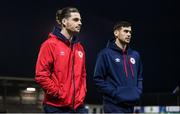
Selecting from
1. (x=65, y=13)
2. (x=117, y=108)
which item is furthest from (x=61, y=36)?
(x=117, y=108)

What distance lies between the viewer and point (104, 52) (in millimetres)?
3598

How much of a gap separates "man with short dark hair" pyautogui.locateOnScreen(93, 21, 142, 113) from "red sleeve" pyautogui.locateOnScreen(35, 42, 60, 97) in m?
0.65

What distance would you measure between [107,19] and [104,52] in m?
8.71

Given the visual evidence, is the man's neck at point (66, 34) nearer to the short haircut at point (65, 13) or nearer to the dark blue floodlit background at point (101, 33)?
the short haircut at point (65, 13)

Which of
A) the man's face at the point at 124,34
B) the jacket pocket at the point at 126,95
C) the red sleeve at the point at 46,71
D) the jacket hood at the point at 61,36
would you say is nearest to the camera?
the red sleeve at the point at 46,71

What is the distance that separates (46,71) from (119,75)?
0.76 m

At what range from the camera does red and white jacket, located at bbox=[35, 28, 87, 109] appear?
2900 millimetres

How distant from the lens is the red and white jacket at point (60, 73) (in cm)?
290

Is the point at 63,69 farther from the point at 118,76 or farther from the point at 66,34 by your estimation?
the point at 118,76

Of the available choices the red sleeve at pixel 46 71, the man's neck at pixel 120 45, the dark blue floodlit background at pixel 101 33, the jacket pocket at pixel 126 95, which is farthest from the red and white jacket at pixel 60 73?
the dark blue floodlit background at pixel 101 33

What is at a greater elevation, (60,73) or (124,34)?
(124,34)

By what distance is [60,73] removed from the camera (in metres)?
2.96

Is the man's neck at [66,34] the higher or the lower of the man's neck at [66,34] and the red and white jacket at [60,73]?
the higher

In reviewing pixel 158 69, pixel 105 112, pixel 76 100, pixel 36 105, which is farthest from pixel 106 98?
pixel 158 69
